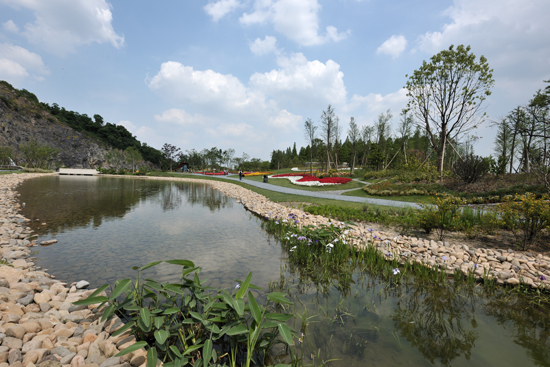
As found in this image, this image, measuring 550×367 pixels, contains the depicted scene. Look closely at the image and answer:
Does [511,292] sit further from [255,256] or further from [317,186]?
[317,186]

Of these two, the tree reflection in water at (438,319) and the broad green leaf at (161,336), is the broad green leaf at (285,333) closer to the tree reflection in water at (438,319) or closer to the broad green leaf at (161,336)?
the broad green leaf at (161,336)

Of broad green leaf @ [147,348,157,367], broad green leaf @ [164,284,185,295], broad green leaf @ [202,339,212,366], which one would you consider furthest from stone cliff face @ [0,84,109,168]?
broad green leaf @ [202,339,212,366]

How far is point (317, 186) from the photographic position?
828 inches

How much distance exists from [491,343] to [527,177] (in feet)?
55.5

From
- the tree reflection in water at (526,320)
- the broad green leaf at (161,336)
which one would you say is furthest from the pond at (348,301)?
the broad green leaf at (161,336)

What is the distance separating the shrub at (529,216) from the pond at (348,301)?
254 centimetres

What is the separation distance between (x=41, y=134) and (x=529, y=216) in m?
88.3

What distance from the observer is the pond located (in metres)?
2.49

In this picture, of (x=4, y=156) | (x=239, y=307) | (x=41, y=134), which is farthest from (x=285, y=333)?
(x=41, y=134)

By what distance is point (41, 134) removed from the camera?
59.2 metres

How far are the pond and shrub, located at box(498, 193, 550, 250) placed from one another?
254cm

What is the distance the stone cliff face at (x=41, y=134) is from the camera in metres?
51.6

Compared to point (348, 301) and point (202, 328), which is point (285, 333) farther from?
point (348, 301)

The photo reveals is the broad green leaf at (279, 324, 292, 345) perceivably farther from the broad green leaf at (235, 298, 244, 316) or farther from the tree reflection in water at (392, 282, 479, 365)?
the tree reflection in water at (392, 282, 479, 365)
